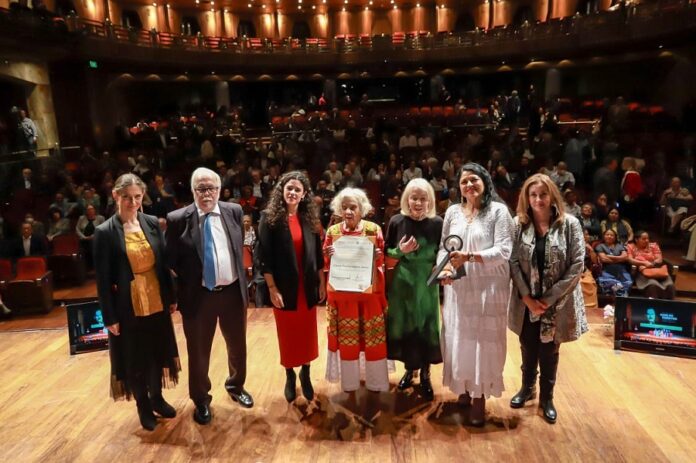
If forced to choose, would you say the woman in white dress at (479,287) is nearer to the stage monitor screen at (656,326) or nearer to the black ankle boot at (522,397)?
the black ankle boot at (522,397)

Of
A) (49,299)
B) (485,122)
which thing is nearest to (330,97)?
(485,122)

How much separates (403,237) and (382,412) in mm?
1050

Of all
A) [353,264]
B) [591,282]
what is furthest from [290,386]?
[591,282]

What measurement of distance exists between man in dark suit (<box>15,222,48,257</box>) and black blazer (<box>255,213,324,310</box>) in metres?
4.51

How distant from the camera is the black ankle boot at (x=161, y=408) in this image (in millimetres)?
2908

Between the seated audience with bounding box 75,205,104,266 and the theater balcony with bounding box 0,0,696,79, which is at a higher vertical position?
the theater balcony with bounding box 0,0,696,79

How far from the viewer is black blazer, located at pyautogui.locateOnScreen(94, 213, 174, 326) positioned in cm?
255

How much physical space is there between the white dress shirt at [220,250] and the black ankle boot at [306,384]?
0.76 m

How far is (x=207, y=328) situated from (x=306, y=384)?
0.73 meters

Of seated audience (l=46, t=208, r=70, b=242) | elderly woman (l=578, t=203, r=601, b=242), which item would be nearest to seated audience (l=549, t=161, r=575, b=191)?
elderly woman (l=578, t=203, r=601, b=242)

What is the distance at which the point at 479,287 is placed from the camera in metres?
2.61

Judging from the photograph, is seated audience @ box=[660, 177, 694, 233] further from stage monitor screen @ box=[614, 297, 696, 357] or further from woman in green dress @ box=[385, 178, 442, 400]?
woman in green dress @ box=[385, 178, 442, 400]

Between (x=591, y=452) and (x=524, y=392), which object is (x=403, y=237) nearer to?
(x=524, y=392)

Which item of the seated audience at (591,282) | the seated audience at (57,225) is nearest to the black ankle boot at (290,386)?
the seated audience at (591,282)
